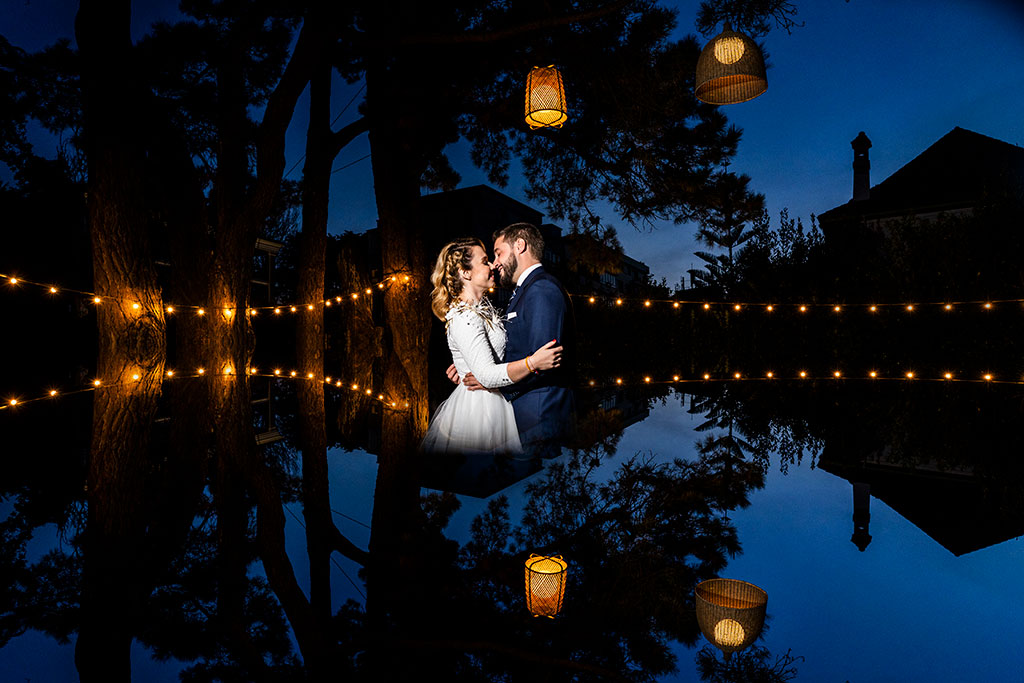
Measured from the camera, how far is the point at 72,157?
9.84 m

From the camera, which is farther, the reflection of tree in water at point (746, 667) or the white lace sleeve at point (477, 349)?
the white lace sleeve at point (477, 349)

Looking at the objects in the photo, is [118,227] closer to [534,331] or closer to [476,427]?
[476,427]

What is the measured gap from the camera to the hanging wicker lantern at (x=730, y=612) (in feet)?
4.64

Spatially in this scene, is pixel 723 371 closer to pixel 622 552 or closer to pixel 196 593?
pixel 622 552

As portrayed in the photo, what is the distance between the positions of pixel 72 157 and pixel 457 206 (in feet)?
45.4

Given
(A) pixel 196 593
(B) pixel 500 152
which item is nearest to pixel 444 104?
(B) pixel 500 152

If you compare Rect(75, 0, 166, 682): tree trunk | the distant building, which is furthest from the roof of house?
Rect(75, 0, 166, 682): tree trunk

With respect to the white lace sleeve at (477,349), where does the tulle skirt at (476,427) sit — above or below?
below

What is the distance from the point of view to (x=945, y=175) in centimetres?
1883

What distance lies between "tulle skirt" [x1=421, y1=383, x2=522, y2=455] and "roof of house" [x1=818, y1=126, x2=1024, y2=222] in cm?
1940

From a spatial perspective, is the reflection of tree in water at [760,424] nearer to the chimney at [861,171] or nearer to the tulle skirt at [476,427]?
the tulle skirt at [476,427]

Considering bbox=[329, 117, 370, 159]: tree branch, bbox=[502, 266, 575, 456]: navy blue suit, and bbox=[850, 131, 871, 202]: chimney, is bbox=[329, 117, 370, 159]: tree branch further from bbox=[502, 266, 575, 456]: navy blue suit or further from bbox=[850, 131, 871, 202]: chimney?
bbox=[850, 131, 871, 202]: chimney

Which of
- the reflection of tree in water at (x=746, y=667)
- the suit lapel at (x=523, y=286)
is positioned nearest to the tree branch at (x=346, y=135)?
the suit lapel at (x=523, y=286)

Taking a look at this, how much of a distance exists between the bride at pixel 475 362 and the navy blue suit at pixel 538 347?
7 centimetres
